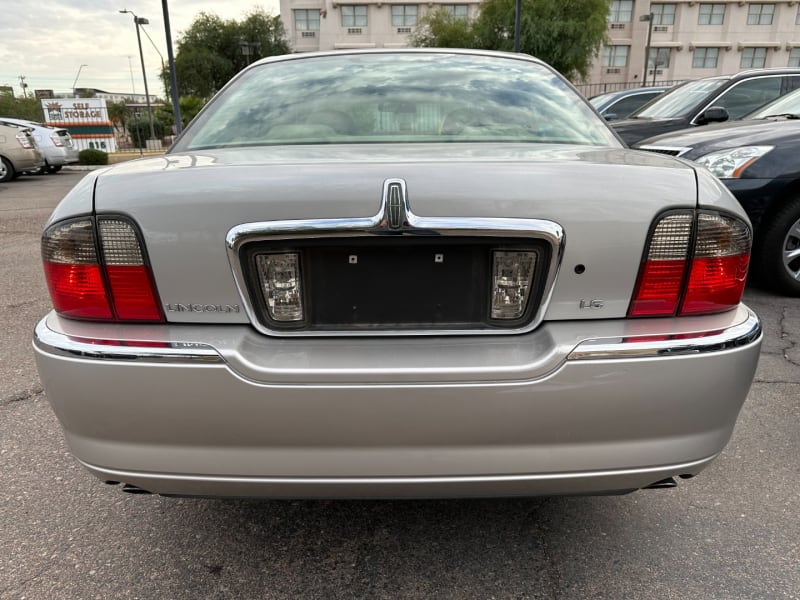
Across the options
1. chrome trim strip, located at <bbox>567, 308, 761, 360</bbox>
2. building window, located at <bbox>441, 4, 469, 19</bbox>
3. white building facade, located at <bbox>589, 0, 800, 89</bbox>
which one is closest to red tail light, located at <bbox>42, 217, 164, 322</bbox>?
chrome trim strip, located at <bbox>567, 308, 761, 360</bbox>

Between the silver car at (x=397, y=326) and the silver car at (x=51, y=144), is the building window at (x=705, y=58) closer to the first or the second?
the silver car at (x=51, y=144)

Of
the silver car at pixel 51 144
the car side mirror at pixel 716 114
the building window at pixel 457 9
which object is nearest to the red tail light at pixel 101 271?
the car side mirror at pixel 716 114

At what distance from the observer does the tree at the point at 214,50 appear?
140ft

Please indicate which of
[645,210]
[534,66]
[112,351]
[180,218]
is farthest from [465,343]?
[534,66]

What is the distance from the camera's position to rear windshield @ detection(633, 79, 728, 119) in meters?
7.26

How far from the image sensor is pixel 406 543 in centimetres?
192

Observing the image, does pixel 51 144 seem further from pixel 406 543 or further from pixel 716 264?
pixel 716 264

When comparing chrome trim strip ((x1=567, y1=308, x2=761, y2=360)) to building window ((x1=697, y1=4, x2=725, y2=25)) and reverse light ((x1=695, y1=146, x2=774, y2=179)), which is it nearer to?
reverse light ((x1=695, y1=146, x2=774, y2=179))

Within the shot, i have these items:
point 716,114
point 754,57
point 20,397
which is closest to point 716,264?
point 20,397

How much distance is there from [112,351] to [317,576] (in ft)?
3.05

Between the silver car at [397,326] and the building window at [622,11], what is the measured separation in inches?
2249

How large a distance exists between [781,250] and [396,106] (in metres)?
3.57

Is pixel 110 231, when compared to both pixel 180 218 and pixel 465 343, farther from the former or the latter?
pixel 465 343

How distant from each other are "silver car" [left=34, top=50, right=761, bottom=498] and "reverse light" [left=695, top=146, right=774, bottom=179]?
3203mm
